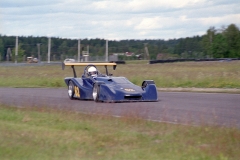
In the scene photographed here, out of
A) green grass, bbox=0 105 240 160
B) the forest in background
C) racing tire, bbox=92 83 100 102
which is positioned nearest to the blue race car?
racing tire, bbox=92 83 100 102

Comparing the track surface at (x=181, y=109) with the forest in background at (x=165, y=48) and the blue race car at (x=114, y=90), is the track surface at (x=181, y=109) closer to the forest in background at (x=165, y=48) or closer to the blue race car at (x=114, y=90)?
the blue race car at (x=114, y=90)

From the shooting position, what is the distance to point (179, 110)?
1711 cm

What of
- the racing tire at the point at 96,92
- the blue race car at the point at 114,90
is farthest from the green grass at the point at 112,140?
the racing tire at the point at 96,92

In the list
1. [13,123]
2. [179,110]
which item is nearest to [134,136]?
[13,123]

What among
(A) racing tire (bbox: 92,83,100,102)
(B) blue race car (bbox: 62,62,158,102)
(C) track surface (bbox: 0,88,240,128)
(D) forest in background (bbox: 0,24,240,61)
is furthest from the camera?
(D) forest in background (bbox: 0,24,240,61)

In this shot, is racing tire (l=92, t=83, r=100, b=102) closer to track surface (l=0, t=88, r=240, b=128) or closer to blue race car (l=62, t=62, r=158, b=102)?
blue race car (l=62, t=62, r=158, b=102)

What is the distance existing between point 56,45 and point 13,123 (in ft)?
338

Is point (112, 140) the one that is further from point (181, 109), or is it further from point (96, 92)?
point (96, 92)

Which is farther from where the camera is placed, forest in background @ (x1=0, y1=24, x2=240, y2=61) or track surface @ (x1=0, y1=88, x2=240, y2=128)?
forest in background @ (x1=0, y1=24, x2=240, y2=61)

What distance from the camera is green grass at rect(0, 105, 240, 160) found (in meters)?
9.88

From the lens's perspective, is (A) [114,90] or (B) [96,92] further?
(B) [96,92]

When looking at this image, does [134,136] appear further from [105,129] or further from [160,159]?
[160,159]

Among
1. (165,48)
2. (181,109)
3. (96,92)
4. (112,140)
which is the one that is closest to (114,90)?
(96,92)

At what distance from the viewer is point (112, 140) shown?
1115cm
